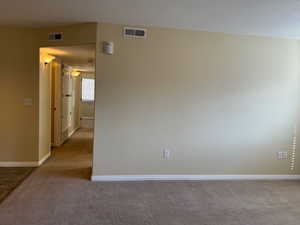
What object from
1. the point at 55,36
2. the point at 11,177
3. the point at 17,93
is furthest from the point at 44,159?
the point at 55,36

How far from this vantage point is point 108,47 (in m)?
3.70

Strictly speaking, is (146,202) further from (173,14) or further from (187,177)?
(173,14)

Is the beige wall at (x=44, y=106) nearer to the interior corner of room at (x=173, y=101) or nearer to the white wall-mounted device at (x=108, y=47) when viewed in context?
the interior corner of room at (x=173, y=101)

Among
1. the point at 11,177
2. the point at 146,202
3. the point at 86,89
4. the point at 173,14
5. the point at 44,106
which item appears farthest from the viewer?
the point at 86,89

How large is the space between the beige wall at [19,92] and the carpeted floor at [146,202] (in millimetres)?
595

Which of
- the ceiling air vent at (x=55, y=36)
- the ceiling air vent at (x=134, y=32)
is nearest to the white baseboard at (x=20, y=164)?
the ceiling air vent at (x=55, y=36)

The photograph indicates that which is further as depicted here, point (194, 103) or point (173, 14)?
point (194, 103)

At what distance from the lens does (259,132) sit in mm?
4184

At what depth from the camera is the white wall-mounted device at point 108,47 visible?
3697 mm

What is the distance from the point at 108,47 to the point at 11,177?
248cm

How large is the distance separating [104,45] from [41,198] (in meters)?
2.27

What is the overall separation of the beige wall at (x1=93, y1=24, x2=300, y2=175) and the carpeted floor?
1.24 ft

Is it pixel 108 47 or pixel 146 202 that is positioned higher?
pixel 108 47

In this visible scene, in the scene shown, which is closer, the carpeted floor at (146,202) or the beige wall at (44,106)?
the carpeted floor at (146,202)
